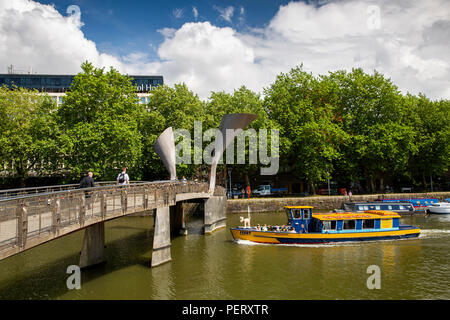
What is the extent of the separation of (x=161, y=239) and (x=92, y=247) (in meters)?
4.27

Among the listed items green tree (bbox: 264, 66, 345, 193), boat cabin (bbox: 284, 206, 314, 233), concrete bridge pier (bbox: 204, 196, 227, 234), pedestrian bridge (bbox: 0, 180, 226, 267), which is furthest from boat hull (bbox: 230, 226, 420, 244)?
green tree (bbox: 264, 66, 345, 193)

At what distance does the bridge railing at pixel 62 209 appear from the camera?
9766 mm

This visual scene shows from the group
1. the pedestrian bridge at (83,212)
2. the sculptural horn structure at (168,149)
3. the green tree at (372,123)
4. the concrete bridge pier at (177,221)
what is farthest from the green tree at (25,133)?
the green tree at (372,123)

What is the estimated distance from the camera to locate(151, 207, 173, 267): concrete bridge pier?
771 inches

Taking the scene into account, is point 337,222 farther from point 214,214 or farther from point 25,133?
point 25,133

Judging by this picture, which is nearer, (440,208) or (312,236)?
(312,236)

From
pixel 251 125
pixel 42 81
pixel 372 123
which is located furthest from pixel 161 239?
pixel 42 81

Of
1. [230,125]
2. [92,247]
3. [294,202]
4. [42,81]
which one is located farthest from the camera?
[42,81]

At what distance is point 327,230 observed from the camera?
2517 cm

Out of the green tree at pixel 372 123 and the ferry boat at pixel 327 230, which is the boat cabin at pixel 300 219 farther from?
the green tree at pixel 372 123

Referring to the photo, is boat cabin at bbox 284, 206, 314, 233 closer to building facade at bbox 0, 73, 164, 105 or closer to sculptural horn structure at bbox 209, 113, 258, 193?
sculptural horn structure at bbox 209, 113, 258, 193

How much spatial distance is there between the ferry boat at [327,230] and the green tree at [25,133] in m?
27.9

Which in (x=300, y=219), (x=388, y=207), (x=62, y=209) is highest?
(x=62, y=209)

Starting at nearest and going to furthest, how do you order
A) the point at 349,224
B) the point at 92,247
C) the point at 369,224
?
the point at 92,247, the point at 349,224, the point at 369,224
